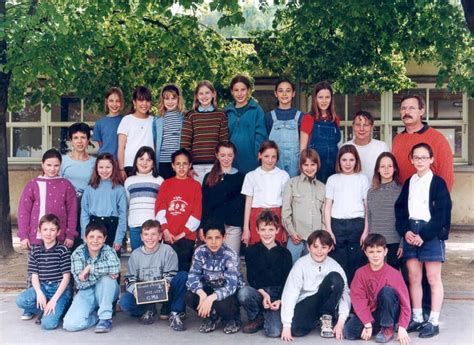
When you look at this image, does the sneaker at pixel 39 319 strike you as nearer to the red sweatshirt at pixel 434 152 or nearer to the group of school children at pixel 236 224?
the group of school children at pixel 236 224

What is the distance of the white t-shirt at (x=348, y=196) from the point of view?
639 centimetres

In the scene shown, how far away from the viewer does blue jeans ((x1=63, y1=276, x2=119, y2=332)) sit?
19.9 feet

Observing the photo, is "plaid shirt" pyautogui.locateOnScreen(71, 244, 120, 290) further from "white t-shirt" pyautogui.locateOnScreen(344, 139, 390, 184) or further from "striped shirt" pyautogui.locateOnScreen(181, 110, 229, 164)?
"white t-shirt" pyautogui.locateOnScreen(344, 139, 390, 184)

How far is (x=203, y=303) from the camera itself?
591 centimetres

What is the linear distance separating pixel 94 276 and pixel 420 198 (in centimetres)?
322

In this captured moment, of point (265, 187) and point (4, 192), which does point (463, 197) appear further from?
point (4, 192)

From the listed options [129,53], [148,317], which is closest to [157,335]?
[148,317]

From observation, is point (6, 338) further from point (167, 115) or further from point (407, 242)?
point (407, 242)

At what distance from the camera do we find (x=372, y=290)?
5840 mm

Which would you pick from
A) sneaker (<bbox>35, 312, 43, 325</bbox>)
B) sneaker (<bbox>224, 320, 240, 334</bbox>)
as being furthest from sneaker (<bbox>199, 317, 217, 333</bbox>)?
sneaker (<bbox>35, 312, 43, 325</bbox>)

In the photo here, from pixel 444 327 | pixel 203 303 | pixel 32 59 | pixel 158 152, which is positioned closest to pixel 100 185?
pixel 158 152

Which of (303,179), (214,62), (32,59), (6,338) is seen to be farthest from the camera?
(214,62)

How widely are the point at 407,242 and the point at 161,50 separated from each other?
6014 mm

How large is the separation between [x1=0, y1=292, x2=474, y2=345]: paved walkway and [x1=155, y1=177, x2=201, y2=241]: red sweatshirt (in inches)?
36.1
